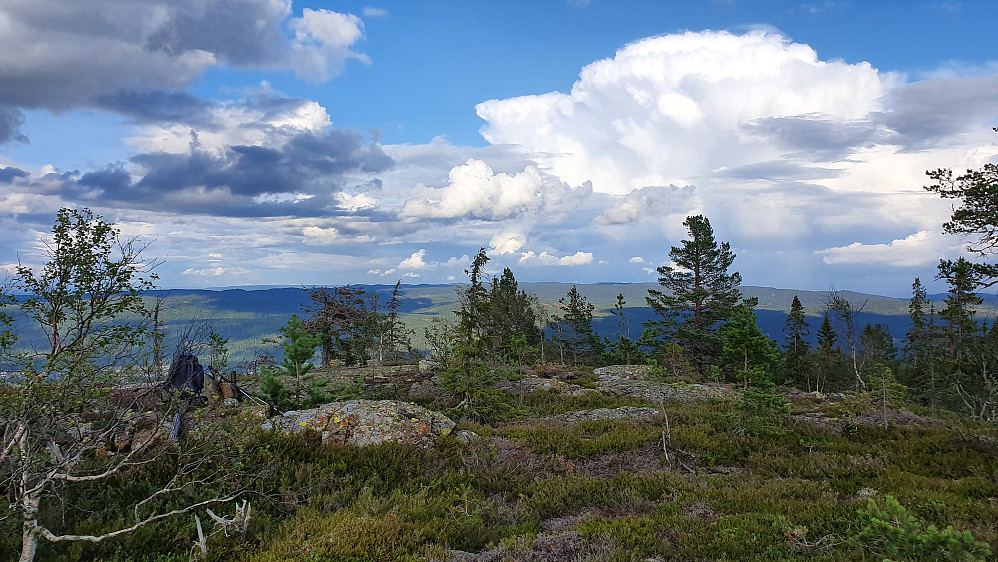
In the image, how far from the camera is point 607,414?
58.3 feet

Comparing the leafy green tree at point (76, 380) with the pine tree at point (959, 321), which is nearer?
the leafy green tree at point (76, 380)

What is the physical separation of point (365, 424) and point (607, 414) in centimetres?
1007

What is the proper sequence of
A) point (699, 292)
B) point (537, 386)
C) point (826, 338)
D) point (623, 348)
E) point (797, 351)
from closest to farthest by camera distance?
point (537, 386) → point (699, 292) → point (623, 348) → point (797, 351) → point (826, 338)

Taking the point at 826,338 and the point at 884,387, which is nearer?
the point at 884,387

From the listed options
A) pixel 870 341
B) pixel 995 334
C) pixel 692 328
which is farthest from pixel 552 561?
pixel 870 341

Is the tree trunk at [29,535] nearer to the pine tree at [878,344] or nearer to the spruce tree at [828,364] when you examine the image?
the spruce tree at [828,364]

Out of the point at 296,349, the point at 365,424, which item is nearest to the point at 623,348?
the point at 296,349

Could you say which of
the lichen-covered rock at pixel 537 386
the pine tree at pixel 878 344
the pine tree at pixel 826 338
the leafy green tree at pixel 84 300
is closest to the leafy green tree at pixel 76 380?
the leafy green tree at pixel 84 300

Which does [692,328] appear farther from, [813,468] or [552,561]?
[552,561]

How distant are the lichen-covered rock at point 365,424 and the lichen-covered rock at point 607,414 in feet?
21.5

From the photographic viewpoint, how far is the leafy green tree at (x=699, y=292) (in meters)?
37.9

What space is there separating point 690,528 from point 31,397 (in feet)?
30.8

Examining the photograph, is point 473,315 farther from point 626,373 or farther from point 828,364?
point 828,364

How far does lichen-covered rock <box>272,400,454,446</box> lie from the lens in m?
10.8
